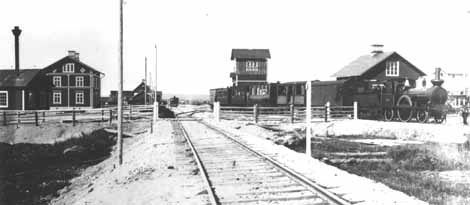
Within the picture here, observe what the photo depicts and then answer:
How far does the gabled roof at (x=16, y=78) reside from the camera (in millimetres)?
38594

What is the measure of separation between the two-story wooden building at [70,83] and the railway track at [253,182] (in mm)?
44235

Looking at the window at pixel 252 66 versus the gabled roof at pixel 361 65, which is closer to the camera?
the gabled roof at pixel 361 65

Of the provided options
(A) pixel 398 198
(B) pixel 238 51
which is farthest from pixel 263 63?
(A) pixel 398 198

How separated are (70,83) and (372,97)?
38636 millimetres

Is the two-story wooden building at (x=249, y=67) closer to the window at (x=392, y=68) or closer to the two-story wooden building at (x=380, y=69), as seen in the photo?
the two-story wooden building at (x=380, y=69)

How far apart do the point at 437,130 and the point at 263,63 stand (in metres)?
39.6

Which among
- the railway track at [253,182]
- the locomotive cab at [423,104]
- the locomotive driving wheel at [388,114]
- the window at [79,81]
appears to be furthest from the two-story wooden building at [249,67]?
the railway track at [253,182]

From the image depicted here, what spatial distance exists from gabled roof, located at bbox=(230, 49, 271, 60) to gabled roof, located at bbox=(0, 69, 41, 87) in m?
24.8

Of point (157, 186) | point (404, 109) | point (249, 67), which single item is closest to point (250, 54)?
point (249, 67)

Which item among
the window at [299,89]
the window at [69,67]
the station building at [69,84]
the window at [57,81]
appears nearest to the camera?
the window at [299,89]

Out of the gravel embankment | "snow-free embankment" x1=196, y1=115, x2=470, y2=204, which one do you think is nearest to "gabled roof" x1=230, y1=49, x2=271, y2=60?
"snow-free embankment" x1=196, y1=115, x2=470, y2=204

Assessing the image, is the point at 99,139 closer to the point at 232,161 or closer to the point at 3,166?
the point at 3,166

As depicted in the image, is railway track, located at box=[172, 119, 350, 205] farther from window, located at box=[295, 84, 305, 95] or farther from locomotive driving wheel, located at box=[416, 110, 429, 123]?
window, located at box=[295, 84, 305, 95]

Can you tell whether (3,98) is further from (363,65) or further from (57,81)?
(363,65)
